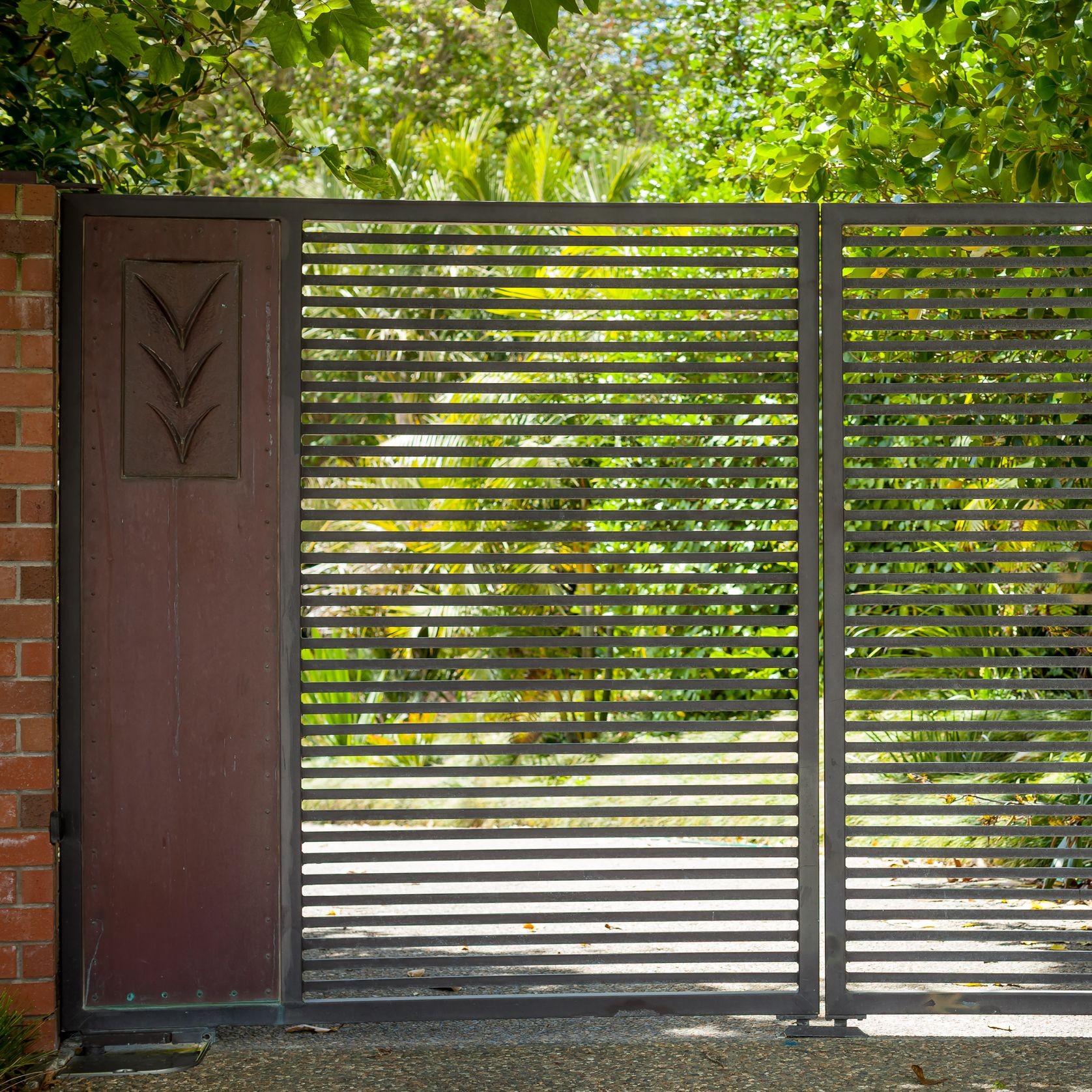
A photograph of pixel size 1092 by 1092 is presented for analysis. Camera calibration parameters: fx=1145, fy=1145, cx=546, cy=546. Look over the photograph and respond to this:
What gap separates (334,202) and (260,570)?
1212 millimetres

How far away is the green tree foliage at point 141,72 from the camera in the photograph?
3363 millimetres

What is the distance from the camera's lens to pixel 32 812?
3.53 m

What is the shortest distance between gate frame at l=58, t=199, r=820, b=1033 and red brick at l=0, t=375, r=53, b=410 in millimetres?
102

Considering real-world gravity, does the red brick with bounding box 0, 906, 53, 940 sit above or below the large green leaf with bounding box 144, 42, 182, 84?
below

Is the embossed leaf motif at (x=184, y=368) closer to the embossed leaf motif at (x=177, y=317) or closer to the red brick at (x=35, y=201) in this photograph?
the embossed leaf motif at (x=177, y=317)

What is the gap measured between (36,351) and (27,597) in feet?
2.49

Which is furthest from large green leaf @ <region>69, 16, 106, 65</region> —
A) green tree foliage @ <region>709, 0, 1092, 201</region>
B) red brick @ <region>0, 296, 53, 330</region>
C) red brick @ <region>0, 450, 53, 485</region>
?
green tree foliage @ <region>709, 0, 1092, 201</region>

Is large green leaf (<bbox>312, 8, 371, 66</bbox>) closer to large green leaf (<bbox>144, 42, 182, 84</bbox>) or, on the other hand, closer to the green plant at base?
large green leaf (<bbox>144, 42, 182, 84</bbox>)

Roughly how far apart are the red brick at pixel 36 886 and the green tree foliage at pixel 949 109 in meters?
3.91

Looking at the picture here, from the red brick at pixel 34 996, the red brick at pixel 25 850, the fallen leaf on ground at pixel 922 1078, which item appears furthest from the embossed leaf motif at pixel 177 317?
the fallen leaf on ground at pixel 922 1078

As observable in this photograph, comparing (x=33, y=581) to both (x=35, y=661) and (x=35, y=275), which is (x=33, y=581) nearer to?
(x=35, y=661)

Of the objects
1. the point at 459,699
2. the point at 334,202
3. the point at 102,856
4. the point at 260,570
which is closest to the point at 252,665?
the point at 260,570

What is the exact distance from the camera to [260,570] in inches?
146

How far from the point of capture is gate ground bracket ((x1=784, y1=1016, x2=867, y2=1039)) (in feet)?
12.2
